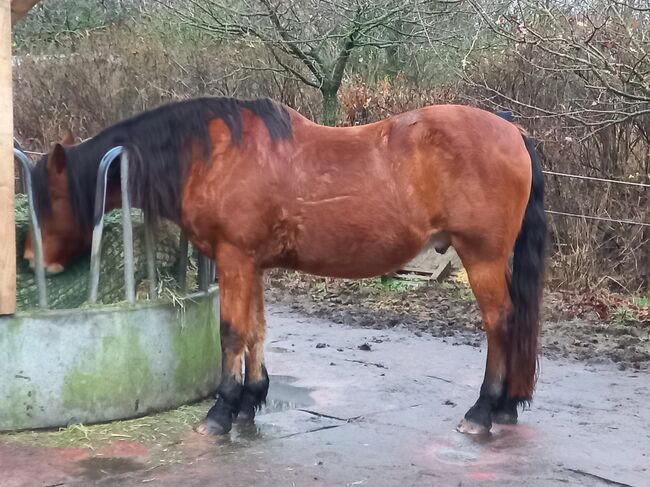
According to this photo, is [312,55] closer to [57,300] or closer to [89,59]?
[89,59]

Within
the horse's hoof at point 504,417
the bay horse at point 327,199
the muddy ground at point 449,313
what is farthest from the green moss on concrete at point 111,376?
the muddy ground at point 449,313

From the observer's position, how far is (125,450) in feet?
12.7

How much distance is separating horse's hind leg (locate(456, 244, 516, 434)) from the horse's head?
2.09m

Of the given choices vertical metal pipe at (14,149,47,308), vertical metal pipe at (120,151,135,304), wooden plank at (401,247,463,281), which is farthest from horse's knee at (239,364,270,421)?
wooden plank at (401,247,463,281)

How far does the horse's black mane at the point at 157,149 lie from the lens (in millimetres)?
4176

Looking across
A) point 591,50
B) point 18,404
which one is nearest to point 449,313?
point 591,50

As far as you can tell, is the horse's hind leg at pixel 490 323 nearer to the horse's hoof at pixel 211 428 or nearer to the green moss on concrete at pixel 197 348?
the horse's hoof at pixel 211 428

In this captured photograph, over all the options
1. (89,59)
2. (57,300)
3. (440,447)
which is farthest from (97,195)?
(89,59)

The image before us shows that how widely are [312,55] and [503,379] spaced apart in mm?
6593

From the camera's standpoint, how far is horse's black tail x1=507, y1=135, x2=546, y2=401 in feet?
13.9

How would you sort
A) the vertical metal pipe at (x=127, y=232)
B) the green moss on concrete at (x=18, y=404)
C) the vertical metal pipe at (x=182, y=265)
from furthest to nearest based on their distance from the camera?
the vertical metal pipe at (x=182, y=265) → the vertical metal pipe at (x=127, y=232) → the green moss on concrete at (x=18, y=404)

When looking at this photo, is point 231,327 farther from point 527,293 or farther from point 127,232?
point 527,293

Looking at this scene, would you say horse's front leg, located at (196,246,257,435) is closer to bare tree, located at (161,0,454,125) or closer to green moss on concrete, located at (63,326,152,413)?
green moss on concrete, located at (63,326,152,413)

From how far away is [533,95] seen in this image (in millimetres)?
8922
